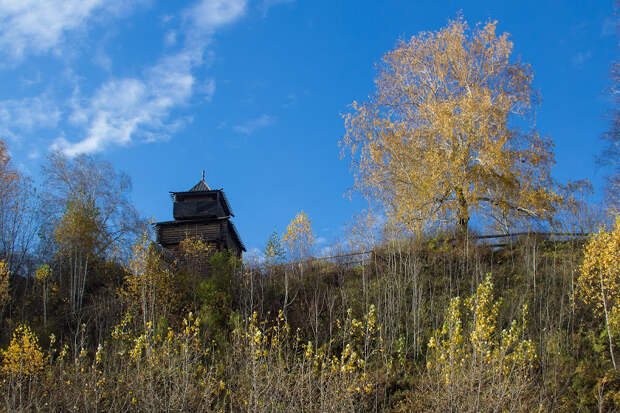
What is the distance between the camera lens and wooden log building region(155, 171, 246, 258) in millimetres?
37378

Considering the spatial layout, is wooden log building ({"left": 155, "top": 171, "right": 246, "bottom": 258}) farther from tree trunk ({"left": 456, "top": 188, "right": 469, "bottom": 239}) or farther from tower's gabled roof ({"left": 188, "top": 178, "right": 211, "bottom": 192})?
tree trunk ({"left": 456, "top": 188, "right": 469, "bottom": 239})

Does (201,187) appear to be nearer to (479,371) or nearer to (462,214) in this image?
(462,214)

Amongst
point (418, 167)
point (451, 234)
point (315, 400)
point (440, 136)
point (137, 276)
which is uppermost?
point (440, 136)

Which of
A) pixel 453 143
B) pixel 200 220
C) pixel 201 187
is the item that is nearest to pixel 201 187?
pixel 201 187

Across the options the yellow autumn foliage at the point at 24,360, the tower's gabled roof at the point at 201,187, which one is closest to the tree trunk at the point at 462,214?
the yellow autumn foliage at the point at 24,360

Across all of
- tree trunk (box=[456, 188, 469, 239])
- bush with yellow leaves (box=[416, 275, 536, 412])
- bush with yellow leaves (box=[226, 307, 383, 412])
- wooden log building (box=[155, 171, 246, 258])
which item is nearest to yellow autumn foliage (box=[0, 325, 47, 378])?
bush with yellow leaves (box=[226, 307, 383, 412])

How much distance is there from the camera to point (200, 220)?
38.1 m

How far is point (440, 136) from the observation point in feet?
70.6

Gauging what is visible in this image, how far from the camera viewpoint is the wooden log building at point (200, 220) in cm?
3738

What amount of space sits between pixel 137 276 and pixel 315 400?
9687 mm

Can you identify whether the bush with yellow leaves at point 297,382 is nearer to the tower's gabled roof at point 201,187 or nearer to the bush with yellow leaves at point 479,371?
the bush with yellow leaves at point 479,371

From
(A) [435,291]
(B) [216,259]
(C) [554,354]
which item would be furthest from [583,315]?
(B) [216,259]

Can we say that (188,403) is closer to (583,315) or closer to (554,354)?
(554,354)

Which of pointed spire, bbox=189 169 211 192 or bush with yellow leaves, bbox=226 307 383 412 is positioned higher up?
pointed spire, bbox=189 169 211 192
